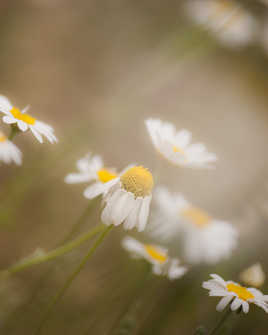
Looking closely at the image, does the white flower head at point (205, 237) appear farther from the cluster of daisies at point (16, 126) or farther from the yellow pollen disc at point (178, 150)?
the cluster of daisies at point (16, 126)

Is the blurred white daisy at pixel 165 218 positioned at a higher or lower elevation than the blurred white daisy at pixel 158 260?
higher

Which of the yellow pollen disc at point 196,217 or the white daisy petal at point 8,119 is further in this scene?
the yellow pollen disc at point 196,217

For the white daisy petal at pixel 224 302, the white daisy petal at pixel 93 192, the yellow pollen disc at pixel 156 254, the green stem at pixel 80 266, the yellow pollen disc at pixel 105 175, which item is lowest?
the green stem at pixel 80 266

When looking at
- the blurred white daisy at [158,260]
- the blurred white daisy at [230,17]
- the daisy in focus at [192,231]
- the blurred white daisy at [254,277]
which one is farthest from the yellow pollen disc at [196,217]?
the blurred white daisy at [230,17]

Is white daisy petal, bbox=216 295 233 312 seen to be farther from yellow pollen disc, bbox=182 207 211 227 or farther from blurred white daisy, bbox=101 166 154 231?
yellow pollen disc, bbox=182 207 211 227

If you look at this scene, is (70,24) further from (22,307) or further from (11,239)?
(22,307)

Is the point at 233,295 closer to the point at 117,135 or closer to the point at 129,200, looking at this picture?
the point at 129,200
